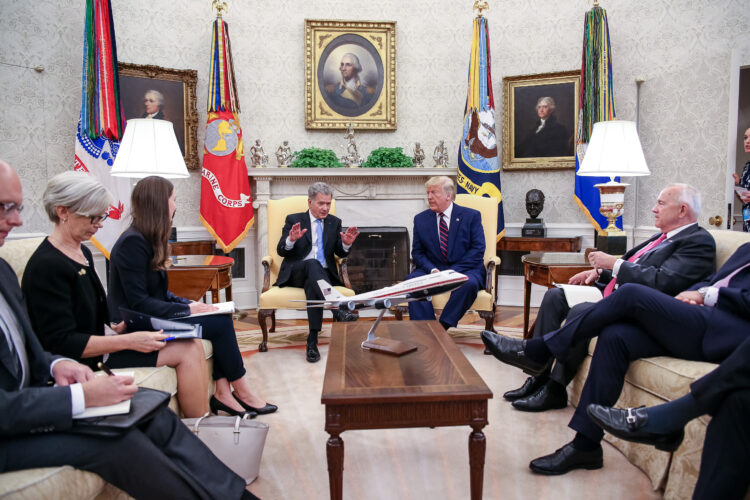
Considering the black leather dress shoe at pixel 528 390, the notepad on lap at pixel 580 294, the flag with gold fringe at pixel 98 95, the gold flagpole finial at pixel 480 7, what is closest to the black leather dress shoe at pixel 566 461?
the black leather dress shoe at pixel 528 390

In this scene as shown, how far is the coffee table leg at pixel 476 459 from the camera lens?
1.99m

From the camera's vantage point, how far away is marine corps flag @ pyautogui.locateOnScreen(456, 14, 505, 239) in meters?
5.69

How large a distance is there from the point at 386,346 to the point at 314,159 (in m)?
3.63

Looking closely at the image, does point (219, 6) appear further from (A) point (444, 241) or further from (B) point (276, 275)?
(A) point (444, 241)

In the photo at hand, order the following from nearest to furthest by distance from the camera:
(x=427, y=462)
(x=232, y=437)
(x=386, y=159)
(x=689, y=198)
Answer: (x=232, y=437)
(x=427, y=462)
(x=689, y=198)
(x=386, y=159)

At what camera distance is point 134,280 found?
8.26 ft

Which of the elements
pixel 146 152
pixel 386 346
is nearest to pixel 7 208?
pixel 386 346

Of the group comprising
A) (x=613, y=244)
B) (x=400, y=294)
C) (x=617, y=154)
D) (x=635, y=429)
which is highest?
(x=617, y=154)

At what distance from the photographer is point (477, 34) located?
566 centimetres

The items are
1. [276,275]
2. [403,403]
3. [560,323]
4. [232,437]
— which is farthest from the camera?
[276,275]

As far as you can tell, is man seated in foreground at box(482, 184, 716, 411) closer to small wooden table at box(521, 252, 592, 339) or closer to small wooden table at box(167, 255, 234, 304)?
small wooden table at box(521, 252, 592, 339)

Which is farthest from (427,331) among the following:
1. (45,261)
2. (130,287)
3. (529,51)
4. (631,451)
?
(529,51)

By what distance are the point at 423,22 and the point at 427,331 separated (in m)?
4.55

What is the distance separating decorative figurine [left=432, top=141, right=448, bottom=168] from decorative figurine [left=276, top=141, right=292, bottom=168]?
1.67m
